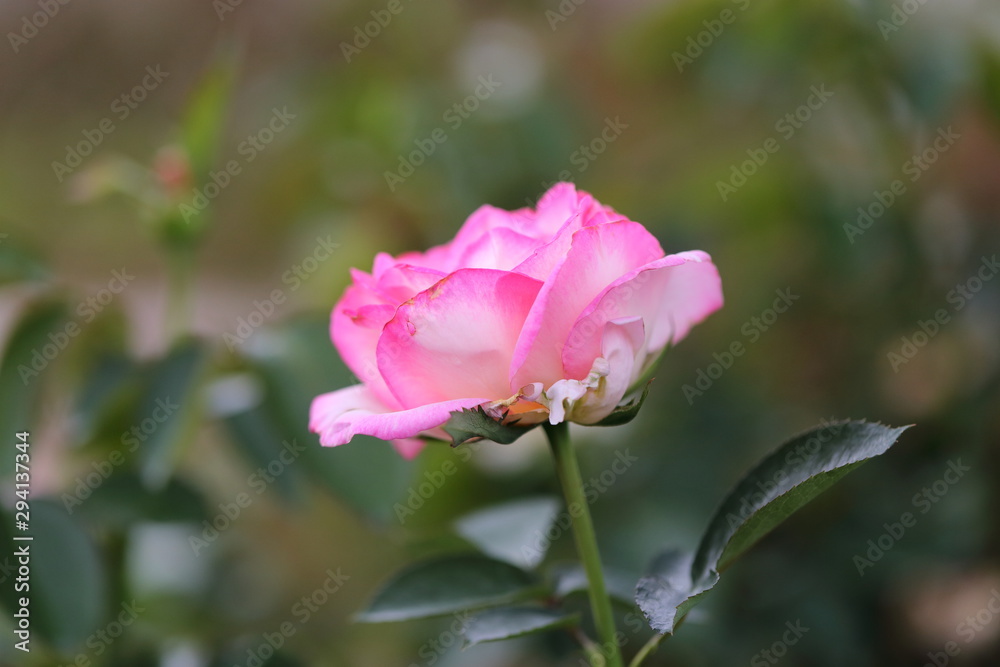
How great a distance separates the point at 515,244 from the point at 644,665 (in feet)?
1.65

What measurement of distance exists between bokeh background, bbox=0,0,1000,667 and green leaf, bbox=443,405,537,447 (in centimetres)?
17

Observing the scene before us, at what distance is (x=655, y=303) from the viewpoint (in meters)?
0.26

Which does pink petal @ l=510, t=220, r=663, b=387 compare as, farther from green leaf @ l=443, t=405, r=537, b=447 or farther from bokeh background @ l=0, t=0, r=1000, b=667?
bokeh background @ l=0, t=0, r=1000, b=667

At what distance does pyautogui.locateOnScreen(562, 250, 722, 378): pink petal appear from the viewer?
0.24 metres

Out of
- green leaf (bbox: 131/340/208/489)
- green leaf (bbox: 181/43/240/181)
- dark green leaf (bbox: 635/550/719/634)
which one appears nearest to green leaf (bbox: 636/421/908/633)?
dark green leaf (bbox: 635/550/719/634)

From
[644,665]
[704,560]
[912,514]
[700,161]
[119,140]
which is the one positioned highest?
[119,140]

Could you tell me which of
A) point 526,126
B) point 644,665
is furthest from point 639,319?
point 526,126

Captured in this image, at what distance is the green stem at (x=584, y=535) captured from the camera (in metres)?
0.27

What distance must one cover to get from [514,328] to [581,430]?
0.50 m

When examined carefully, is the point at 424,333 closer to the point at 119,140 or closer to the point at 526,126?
the point at 526,126

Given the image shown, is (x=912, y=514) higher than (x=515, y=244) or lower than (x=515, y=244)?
lower

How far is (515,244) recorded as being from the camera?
10.1 inches

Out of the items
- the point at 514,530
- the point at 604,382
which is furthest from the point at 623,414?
the point at 514,530

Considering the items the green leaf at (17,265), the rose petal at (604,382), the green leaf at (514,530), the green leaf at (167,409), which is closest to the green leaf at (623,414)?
the rose petal at (604,382)
